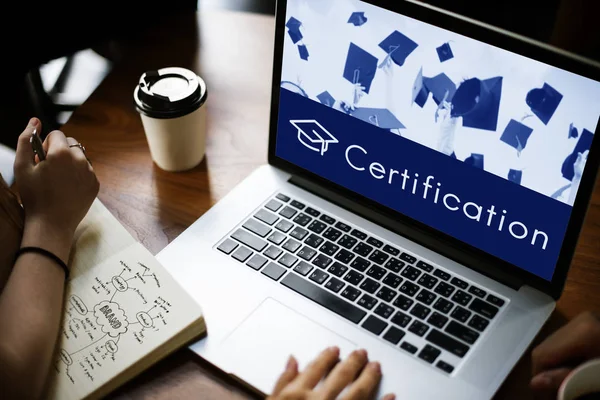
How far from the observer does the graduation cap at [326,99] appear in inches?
35.2

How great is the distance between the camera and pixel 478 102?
78 cm

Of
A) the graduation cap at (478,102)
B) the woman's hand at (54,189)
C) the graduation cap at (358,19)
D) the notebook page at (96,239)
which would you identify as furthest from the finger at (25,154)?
the graduation cap at (478,102)

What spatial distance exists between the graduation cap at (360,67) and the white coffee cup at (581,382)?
16.7 inches

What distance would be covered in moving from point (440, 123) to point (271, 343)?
34 centimetres

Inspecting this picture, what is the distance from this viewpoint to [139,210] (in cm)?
97

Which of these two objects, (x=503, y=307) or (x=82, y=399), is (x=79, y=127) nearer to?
(x=82, y=399)

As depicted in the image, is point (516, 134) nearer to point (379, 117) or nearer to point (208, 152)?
point (379, 117)

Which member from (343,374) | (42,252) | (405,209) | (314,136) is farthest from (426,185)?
(42,252)

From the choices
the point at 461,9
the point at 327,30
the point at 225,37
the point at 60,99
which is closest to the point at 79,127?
the point at 225,37

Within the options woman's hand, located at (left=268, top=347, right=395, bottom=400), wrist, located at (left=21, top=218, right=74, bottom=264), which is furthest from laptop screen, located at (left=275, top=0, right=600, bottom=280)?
wrist, located at (left=21, top=218, right=74, bottom=264)

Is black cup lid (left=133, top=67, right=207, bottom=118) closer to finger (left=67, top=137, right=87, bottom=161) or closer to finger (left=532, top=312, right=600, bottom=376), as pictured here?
finger (left=67, top=137, right=87, bottom=161)

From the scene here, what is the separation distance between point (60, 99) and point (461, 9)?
143 cm

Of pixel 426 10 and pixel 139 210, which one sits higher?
pixel 426 10

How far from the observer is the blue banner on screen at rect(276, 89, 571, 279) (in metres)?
0.79
